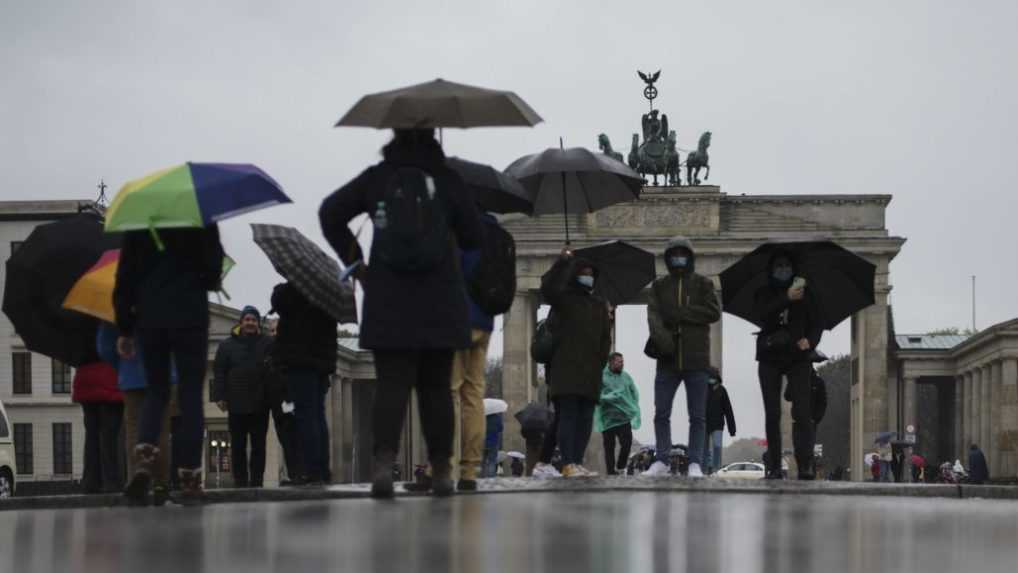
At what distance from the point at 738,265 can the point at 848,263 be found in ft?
3.13

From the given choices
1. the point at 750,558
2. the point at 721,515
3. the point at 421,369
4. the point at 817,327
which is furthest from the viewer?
the point at 817,327

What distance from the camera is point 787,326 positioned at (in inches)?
715

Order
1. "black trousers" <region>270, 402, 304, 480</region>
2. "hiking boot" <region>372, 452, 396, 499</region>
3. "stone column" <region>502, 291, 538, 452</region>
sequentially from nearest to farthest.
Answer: "hiking boot" <region>372, 452, 396, 499</region>, "black trousers" <region>270, 402, 304, 480</region>, "stone column" <region>502, 291, 538, 452</region>

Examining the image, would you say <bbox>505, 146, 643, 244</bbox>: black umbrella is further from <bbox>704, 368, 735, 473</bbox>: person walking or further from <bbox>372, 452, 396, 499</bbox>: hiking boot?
<bbox>372, 452, 396, 499</bbox>: hiking boot

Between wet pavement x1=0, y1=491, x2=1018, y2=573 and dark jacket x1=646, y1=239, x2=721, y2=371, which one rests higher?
dark jacket x1=646, y1=239, x2=721, y2=371

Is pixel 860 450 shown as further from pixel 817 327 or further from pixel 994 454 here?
pixel 817 327

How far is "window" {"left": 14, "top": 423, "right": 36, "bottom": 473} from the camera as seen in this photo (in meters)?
88.0

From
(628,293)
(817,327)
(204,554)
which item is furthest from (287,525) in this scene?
(628,293)

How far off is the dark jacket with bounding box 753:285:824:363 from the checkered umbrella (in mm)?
3407

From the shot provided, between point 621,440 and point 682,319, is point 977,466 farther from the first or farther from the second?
point 682,319

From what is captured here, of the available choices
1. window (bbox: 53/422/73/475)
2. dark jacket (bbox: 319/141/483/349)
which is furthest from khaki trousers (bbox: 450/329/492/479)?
window (bbox: 53/422/73/475)

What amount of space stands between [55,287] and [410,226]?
5.45 metres

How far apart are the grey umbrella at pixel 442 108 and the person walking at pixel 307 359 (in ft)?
11.5

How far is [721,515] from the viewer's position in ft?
37.0
